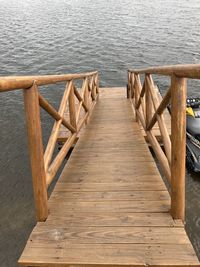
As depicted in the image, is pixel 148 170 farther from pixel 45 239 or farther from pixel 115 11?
pixel 115 11

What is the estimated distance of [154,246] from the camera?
2.85 m

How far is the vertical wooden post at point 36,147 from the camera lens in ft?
9.53

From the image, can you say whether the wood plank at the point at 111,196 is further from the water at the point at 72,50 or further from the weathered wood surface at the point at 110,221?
the water at the point at 72,50

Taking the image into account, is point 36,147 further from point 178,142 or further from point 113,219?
point 178,142

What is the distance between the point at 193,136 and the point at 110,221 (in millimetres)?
5146

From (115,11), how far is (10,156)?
95.8ft

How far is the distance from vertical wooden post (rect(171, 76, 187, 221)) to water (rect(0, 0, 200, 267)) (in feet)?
9.46

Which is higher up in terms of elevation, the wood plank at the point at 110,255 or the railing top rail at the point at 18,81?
the railing top rail at the point at 18,81

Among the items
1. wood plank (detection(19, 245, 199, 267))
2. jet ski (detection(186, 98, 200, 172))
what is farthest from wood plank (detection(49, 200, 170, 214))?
jet ski (detection(186, 98, 200, 172))

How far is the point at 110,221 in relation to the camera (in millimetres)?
3234

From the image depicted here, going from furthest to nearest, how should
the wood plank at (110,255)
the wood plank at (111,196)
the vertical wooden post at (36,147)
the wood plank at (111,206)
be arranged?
the wood plank at (111,196)
the wood plank at (111,206)
the vertical wooden post at (36,147)
the wood plank at (110,255)

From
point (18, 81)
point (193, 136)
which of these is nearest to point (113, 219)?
point (18, 81)

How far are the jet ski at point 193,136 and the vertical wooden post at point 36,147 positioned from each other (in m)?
4.63

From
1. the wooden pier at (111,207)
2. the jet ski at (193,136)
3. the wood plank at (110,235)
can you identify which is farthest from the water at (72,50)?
the wood plank at (110,235)
